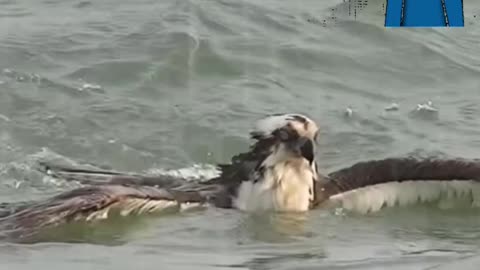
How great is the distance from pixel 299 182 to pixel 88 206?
1.89 metres

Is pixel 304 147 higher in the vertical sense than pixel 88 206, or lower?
higher

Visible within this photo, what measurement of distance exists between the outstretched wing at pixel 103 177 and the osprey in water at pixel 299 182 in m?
0.02

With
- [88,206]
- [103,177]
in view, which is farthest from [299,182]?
[88,206]

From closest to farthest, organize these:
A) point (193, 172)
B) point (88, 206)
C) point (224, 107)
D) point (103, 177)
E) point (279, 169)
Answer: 1. point (88, 206)
2. point (279, 169)
3. point (103, 177)
4. point (193, 172)
5. point (224, 107)

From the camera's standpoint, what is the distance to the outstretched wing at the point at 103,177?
36.3 ft

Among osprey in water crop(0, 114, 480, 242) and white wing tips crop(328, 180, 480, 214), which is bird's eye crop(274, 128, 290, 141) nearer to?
osprey in water crop(0, 114, 480, 242)

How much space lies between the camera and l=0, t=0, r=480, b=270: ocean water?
9125 millimetres

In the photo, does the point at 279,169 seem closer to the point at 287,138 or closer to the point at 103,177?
the point at 287,138

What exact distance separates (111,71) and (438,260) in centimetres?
791
